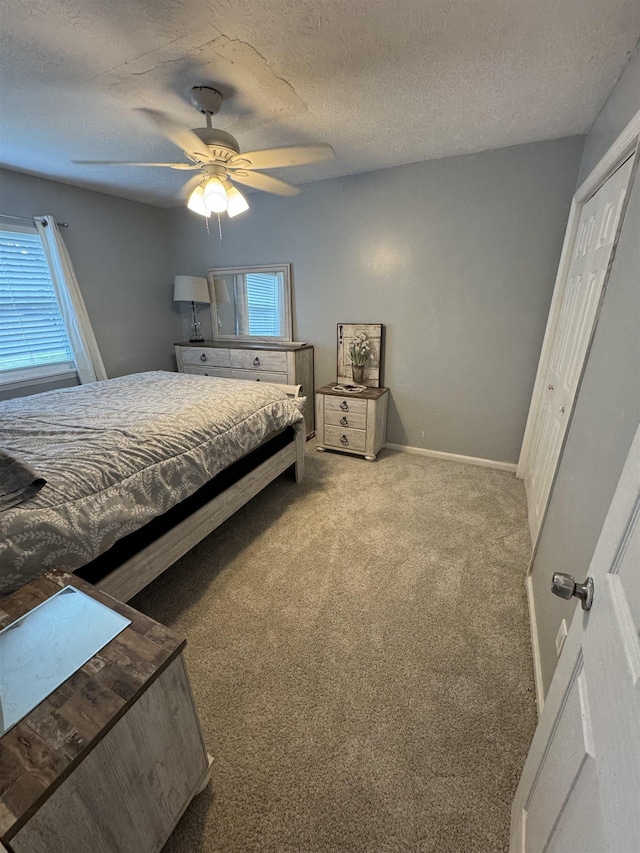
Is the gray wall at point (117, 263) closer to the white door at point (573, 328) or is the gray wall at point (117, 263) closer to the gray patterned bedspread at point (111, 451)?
the gray patterned bedspread at point (111, 451)

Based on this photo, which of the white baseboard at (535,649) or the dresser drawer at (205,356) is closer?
the white baseboard at (535,649)

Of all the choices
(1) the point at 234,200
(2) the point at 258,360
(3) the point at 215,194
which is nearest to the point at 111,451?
(3) the point at 215,194

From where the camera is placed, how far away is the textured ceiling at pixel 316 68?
125 centimetres

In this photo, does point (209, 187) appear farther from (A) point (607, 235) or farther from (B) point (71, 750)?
(B) point (71, 750)

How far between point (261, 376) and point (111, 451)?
2.06m

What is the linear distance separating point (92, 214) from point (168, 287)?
3.11ft

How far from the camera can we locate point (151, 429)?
174 cm

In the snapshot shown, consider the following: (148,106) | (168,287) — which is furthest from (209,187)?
(168,287)

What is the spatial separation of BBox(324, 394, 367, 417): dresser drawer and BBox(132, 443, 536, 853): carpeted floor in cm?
94

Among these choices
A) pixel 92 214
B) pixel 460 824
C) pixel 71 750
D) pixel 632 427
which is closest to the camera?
pixel 71 750

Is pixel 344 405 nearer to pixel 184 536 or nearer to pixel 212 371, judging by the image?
pixel 212 371

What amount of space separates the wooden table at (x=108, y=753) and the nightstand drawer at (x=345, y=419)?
2.32 metres

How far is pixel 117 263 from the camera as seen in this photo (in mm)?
3500

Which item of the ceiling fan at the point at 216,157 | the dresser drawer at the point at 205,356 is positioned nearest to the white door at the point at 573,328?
the ceiling fan at the point at 216,157
